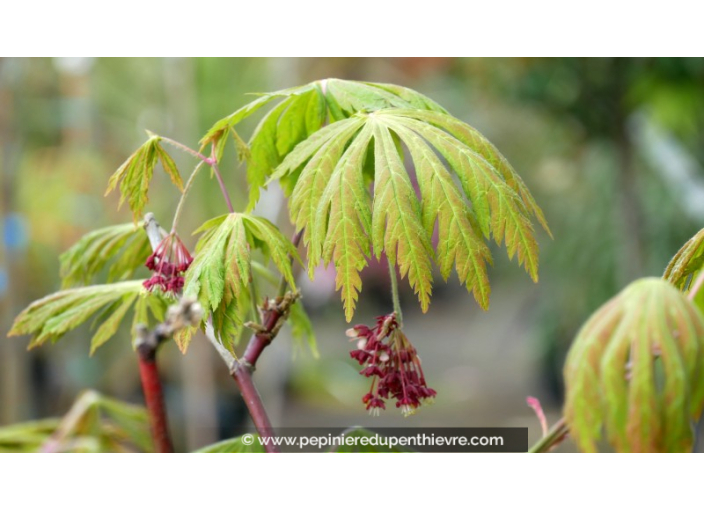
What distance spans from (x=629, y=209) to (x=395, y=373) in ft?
7.35

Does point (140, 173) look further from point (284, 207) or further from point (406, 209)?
point (284, 207)

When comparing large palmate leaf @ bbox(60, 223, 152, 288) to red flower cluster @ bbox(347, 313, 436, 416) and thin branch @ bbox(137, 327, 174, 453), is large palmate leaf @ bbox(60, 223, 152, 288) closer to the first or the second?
thin branch @ bbox(137, 327, 174, 453)

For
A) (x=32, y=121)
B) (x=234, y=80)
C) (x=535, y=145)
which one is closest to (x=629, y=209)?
(x=535, y=145)

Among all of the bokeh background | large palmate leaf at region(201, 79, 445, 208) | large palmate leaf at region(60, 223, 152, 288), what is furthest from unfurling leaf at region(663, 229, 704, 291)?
the bokeh background

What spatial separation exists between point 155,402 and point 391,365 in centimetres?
21

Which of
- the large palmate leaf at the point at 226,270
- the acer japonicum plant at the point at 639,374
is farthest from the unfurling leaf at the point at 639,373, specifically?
the large palmate leaf at the point at 226,270

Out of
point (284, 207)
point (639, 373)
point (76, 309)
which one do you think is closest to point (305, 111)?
point (76, 309)

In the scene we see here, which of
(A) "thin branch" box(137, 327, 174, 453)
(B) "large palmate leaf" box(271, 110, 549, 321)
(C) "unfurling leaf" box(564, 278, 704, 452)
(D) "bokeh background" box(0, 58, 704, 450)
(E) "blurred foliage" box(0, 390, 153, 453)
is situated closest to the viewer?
(C) "unfurling leaf" box(564, 278, 704, 452)

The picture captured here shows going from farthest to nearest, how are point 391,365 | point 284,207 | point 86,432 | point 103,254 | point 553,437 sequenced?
point 284,207 → point 86,432 → point 103,254 → point 391,365 → point 553,437

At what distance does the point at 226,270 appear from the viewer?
0.52m

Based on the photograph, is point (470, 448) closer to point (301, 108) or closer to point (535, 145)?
point (301, 108)

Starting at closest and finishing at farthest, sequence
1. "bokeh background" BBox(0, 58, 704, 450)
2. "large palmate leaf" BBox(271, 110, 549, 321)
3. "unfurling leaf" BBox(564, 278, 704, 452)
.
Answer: "unfurling leaf" BBox(564, 278, 704, 452)
"large palmate leaf" BBox(271, 110, 549, 321)
"bokeh background" BBox(0, 58, 704, 450)

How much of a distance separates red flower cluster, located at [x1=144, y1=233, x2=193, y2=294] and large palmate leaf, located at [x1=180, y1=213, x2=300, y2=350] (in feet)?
0.08

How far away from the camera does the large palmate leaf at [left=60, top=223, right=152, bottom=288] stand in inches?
28.6
